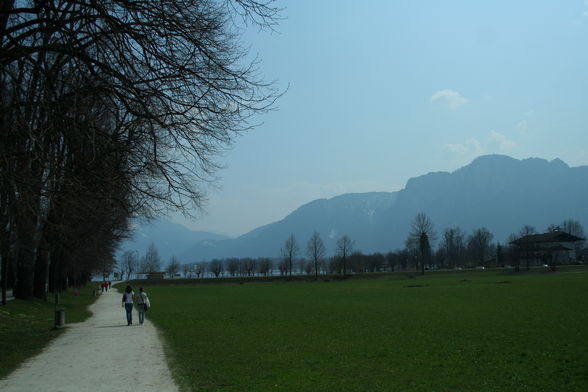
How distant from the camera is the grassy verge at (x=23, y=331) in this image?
15375 mm

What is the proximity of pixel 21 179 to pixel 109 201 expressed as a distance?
304cm

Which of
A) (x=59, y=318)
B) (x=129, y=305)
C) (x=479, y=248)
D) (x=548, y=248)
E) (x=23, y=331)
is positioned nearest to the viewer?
(x=23, y=331)

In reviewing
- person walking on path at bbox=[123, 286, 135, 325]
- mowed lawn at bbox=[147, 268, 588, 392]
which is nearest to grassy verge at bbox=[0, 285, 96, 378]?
person walking on path at bbox=[123, 286, 135, 325]

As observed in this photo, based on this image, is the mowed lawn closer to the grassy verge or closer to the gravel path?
the gravel path

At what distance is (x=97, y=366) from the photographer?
13.6 m

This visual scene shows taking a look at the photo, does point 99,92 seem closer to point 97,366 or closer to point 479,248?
point 97,366

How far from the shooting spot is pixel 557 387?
10.6 meters

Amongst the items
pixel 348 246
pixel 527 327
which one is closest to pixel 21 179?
pixel 527 327

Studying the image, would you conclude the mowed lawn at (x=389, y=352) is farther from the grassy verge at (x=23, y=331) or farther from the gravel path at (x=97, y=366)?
the grassy verge at (x=23, y=331)

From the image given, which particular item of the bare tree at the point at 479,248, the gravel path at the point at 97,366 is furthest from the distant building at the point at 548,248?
the gravel path at the point at 97,366

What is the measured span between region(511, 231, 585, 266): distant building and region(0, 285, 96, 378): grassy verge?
9750 cm

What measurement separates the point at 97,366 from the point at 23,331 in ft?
34.4

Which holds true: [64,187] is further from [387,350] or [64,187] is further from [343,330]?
[343,330]

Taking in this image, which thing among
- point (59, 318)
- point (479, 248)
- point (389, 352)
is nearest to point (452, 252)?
point (479, 248)
